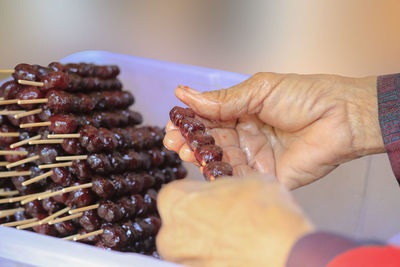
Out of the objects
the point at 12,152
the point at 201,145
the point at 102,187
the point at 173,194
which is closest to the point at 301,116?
the point at 201,145

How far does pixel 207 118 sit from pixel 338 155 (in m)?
0.50

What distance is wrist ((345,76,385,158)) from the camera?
1.59 metres

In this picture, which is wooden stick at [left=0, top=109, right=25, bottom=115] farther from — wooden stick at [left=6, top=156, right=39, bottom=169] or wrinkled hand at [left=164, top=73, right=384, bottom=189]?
wrinkled hand at [left=164, top=73, right=384, bottom=189]

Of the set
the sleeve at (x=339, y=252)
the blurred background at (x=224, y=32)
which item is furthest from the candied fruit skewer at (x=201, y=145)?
the blurred background at (x=224, y=32)

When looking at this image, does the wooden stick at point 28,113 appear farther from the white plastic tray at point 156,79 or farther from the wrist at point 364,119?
the wrist at point 364,119

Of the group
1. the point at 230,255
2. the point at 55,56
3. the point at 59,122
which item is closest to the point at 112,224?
the point at 59,122

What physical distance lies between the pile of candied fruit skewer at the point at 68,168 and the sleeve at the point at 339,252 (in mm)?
1065

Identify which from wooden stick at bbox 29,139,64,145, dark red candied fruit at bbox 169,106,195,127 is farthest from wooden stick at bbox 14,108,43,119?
dark red candied fruit at bbox 169,106,195,127

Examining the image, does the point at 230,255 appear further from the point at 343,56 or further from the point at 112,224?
the point at 343,56

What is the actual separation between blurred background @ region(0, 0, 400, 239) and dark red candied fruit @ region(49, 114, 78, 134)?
1.26 meters

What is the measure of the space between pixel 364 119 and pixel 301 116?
0.22 metres

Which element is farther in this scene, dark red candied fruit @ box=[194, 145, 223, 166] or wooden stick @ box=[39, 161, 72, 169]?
wooden stick @ box=[39, 161, 72, 169]

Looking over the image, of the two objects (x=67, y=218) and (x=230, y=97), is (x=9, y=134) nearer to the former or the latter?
(x=67, y=218)

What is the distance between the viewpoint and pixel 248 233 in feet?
2.39
